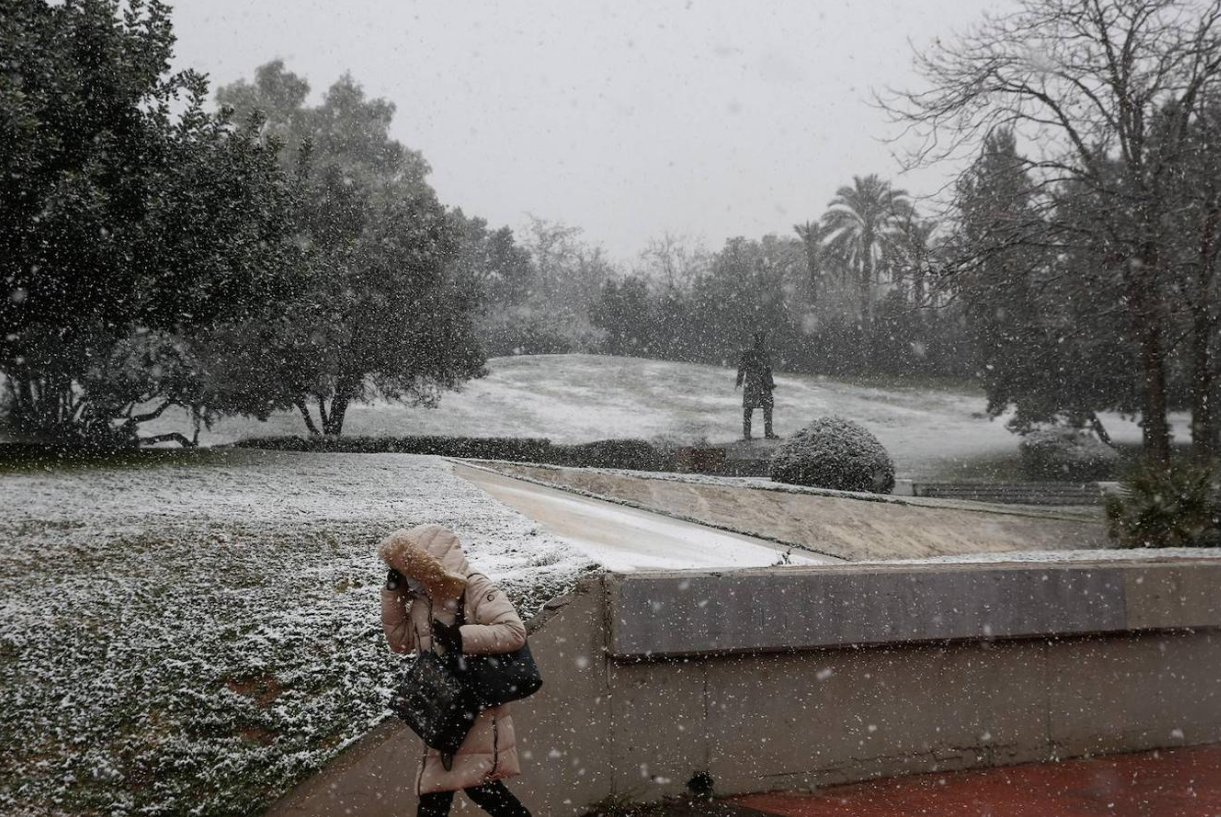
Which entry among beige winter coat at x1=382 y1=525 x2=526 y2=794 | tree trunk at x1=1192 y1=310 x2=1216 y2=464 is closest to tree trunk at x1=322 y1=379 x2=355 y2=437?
tree trunk at x1=1192 y1=310 x2=1216 y2=464

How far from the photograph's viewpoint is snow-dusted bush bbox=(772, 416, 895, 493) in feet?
47.1

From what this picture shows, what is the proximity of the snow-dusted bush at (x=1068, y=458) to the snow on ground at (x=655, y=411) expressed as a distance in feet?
9.64

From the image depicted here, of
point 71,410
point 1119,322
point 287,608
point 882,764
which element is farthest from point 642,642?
point 71,410

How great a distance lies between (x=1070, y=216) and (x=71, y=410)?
19810 mm

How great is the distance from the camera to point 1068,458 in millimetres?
24438

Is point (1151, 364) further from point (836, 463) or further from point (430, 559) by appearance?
point (430, 559)

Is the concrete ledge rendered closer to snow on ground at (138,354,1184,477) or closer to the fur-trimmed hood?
the fur-trimmed hood

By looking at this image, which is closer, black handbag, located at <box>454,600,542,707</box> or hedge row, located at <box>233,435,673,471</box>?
black handbag, located at <box>454,600,542,707</box>

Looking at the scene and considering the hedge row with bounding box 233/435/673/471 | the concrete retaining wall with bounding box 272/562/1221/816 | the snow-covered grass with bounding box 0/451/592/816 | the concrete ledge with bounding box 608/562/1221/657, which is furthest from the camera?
the hedge row with bounding box 233/435/673/471

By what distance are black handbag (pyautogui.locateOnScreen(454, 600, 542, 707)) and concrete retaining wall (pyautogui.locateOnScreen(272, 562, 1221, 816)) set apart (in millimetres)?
821

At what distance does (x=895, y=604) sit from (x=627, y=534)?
308 cm

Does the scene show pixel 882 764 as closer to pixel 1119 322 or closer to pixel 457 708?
pixel 457 708

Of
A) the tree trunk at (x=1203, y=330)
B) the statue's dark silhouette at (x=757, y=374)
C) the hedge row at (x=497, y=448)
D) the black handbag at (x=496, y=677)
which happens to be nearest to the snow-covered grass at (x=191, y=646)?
the black handbag at (x=496, y=677)

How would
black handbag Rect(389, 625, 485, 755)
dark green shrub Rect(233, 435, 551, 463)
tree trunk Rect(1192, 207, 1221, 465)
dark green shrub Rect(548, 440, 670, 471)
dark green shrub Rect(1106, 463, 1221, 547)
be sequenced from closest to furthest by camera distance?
black handbag Rect(389, 625, 485, 755), dark green shrub Rect(1106, 463, 1221, 547), tree trunk Rect(1192, 207, 1221, 465), dark green shrub Rect(233, 435, 551, 463), dark green shrub Rect(548, 440, 670, 471)
